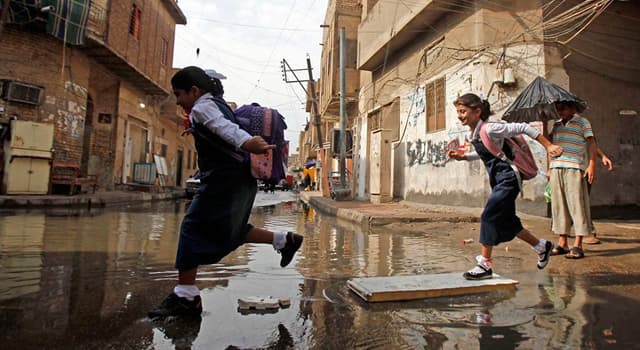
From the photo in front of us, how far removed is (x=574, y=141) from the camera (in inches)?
164

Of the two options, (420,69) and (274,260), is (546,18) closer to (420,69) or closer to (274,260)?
(420,69)

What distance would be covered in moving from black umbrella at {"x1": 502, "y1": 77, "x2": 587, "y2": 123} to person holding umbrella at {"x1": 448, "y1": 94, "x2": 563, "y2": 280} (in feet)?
5.90

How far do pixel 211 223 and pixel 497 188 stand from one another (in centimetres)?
226

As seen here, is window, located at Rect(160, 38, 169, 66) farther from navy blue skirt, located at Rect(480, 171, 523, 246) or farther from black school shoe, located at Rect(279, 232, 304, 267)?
navy blue skirt, located at Rect(480, 171, 523, 246)

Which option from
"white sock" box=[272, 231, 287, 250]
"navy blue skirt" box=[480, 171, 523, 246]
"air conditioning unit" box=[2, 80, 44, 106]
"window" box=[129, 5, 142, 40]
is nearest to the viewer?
"white sock" box=[272, 231, 287, 250]

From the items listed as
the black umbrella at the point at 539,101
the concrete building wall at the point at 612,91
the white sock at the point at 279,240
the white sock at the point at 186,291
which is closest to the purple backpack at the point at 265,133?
the white sock at the point at 279,240

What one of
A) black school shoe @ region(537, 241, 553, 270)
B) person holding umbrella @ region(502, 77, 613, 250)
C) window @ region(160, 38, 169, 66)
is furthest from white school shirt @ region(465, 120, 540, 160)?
window @ region(160, 38, 169, 66)

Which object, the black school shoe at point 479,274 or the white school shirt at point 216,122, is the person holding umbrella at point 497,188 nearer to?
the black school shoe at point 479,274

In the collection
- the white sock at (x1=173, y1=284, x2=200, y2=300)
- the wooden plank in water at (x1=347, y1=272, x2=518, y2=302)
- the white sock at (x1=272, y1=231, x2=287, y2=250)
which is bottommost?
the wooden plank in water at (x1=347, y1=272, x2=518, y2=302)

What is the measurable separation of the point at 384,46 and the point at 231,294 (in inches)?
481

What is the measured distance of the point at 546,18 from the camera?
329 inches

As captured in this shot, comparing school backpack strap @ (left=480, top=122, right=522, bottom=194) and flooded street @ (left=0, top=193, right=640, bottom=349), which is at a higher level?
school backpack strap @ (left=480, top=122, right=522, bottom=194)

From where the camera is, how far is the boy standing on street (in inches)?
160

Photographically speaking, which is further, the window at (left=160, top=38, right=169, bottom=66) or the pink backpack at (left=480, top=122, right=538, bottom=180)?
the window at (left=160, top=38, right=169, bottom=66)
